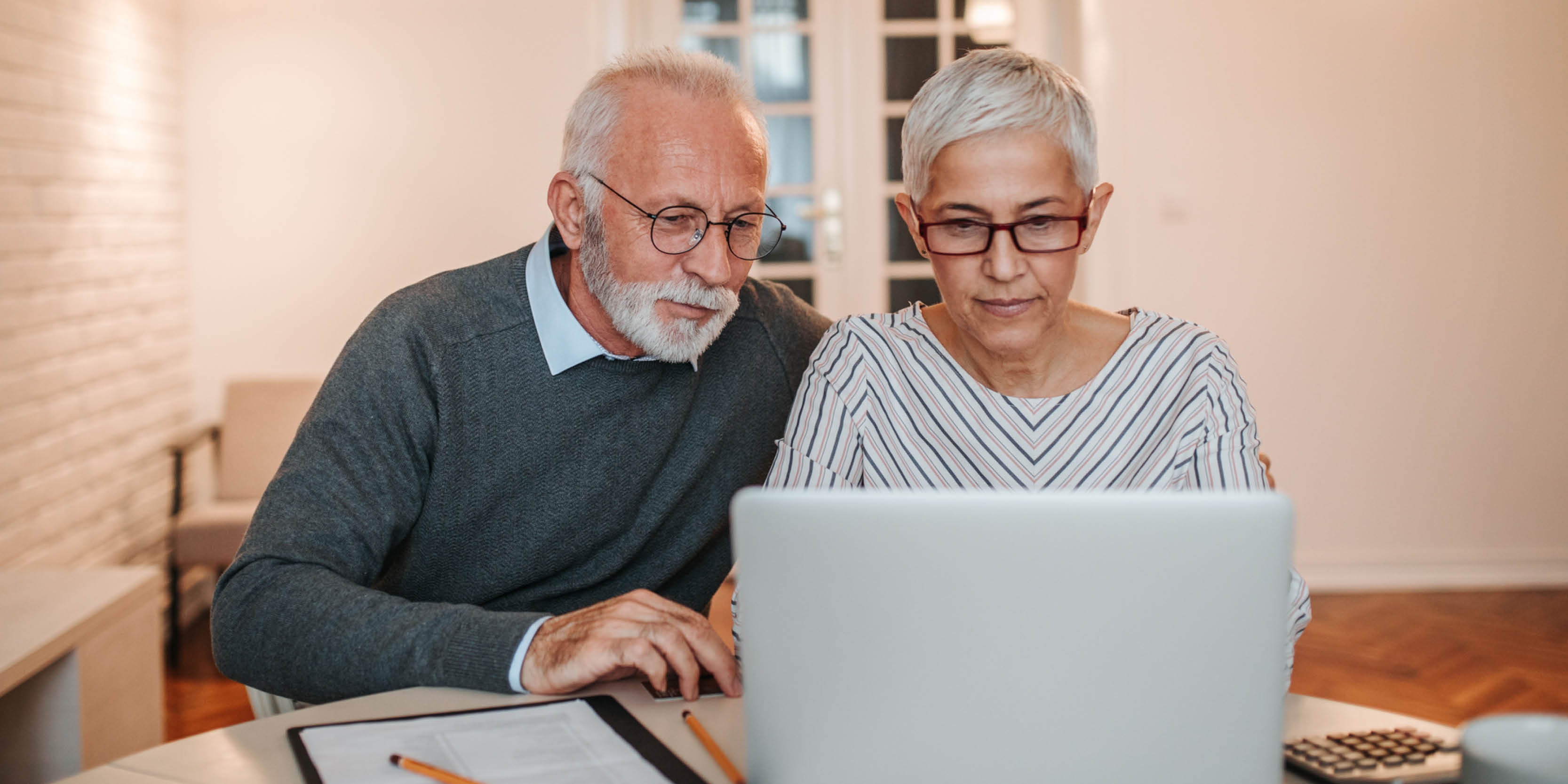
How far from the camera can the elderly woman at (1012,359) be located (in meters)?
1.29

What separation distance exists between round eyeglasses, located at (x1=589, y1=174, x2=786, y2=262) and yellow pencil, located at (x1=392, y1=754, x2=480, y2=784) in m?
0.79

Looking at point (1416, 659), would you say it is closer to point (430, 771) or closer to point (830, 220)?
point (830, 220)

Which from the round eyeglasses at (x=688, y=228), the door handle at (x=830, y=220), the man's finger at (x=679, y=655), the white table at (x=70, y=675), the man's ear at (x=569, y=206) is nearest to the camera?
the man's finger at (x=679, y=655)

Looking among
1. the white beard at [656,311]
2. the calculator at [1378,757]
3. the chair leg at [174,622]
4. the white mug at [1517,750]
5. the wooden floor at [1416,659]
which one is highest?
the white beard at [656,311]

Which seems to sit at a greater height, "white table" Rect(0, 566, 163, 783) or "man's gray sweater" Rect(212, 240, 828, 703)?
"man's gray sweater" Rect(212, 240, 828, 703)

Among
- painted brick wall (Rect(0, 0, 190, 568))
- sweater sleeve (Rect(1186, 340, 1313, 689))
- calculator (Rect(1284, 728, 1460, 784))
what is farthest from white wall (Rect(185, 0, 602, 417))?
calculator (Rect(1284, 728, 1460, 784))

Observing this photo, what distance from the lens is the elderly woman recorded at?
1.29 m

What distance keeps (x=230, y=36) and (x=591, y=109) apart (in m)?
2.95

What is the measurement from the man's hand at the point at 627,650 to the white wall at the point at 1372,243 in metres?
3.26

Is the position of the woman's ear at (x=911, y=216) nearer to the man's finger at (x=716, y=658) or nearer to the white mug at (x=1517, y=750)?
the man's finger at (x=716, y=658)

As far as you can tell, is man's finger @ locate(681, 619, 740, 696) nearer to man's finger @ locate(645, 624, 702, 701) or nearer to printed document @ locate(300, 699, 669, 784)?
man's finger @ locate(645, 624, 702, 701)


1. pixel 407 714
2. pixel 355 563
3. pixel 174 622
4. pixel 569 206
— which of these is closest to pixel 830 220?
pixel 174 622

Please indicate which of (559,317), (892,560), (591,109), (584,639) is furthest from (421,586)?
(892,560)

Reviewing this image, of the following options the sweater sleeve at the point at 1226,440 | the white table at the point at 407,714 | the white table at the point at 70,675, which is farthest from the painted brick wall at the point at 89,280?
the sweater sleeve at the point at 1226,440
